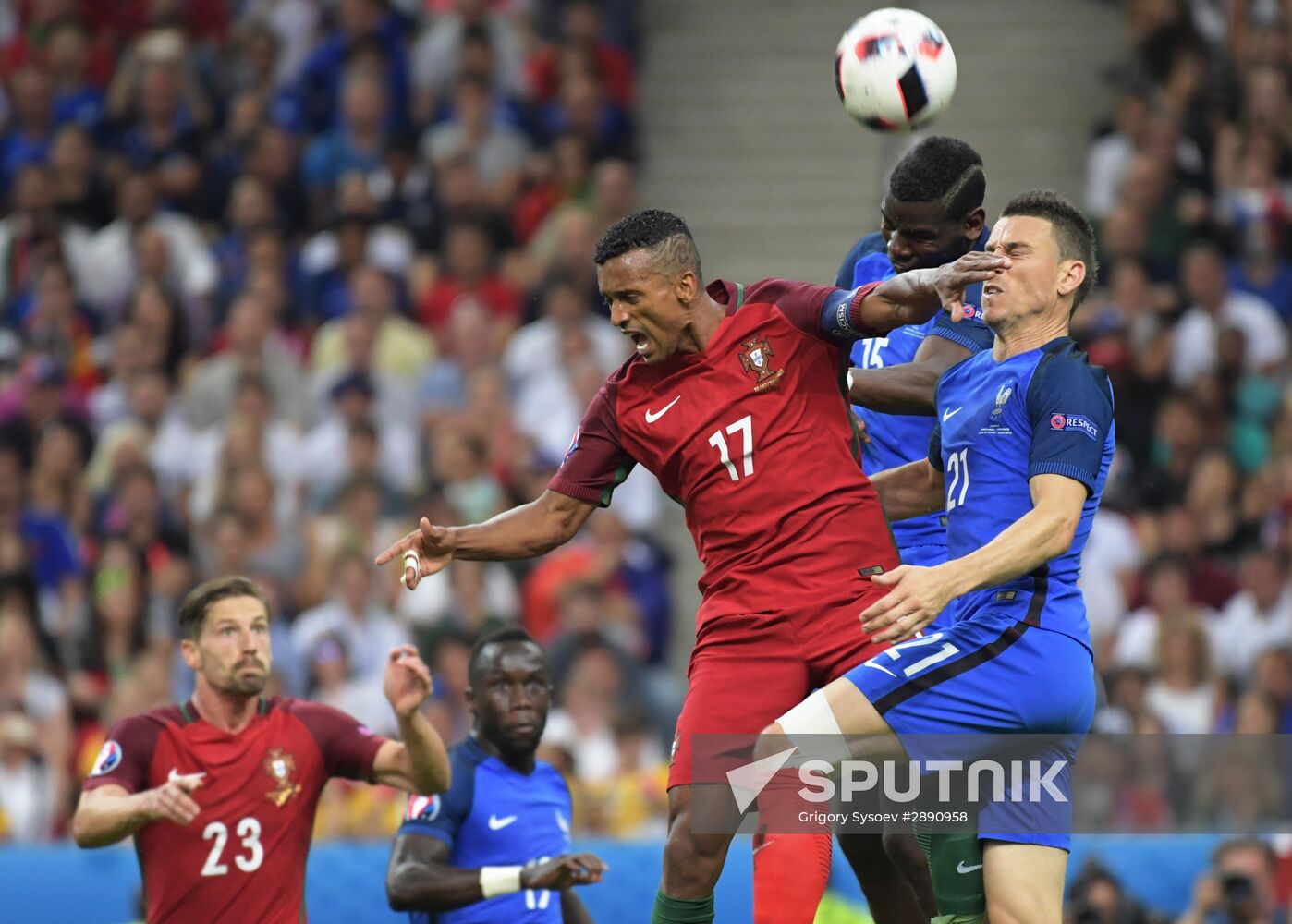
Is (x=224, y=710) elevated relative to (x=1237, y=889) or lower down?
elevated

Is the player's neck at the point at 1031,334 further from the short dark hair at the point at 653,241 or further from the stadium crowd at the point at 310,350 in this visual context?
the stadium crowd at the point at 310,350

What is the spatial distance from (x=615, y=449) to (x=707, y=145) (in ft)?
28.2

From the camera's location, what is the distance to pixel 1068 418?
486cm

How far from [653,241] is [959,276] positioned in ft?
3.05

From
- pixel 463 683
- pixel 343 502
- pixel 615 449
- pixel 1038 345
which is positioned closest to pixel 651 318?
pixel 615 449

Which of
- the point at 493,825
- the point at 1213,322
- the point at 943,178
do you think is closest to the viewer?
the point at 943,178

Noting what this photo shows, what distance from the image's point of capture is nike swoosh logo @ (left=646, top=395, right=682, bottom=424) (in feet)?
18.2

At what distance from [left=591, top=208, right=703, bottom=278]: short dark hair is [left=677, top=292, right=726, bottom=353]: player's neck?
96 mm

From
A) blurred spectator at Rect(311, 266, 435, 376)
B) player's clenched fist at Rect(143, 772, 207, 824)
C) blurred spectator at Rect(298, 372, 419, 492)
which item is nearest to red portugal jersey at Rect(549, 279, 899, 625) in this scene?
player's clenched fist at Rect(143, 772, 207, 824)

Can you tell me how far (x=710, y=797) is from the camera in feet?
17.1

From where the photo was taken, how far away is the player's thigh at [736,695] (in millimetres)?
5270

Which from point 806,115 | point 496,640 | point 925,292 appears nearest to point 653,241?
point 925,292

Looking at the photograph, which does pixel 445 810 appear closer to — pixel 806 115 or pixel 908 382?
pixel 908 382

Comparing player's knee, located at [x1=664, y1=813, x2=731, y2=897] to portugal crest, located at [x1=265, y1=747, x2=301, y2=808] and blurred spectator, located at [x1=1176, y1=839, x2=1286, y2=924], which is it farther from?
blurred spectator, located at [x1=1176, y1=839, x2=1286, y2=924]
